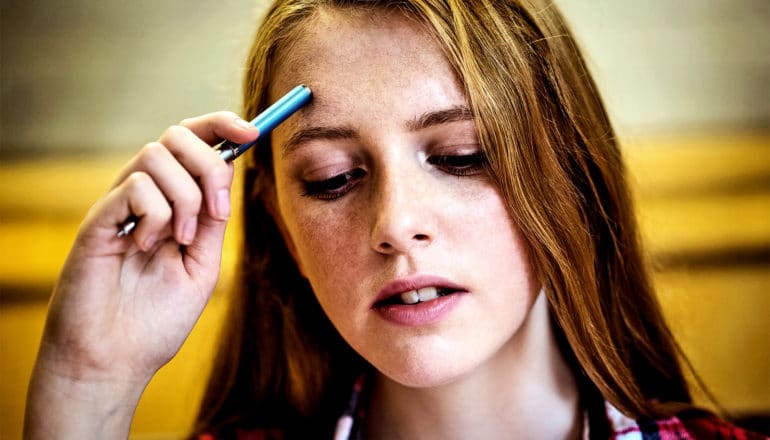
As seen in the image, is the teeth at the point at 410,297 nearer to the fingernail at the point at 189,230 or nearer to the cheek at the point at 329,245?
the cheek at the point at 329,245

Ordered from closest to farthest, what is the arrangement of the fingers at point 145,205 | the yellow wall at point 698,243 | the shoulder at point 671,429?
1. the fingers at point 145,205
2. the shoulder at point 671,429
3. the yellow wall at point 698,243

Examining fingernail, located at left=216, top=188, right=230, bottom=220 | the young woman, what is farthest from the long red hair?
fingernail, located at left=216, top=188, right=230, bottom=220

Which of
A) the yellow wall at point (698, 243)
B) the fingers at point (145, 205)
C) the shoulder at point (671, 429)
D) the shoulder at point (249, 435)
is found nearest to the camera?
the fingers at point (145, 205)

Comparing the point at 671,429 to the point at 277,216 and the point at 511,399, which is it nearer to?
the point at 511,399

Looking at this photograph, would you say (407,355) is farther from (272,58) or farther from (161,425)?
(161,425)

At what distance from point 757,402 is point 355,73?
0.93 meters

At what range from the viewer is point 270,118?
2.64ft

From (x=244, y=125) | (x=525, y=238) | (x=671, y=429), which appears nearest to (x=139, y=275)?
(x=244, y=125)

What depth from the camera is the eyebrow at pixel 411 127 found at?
79cm

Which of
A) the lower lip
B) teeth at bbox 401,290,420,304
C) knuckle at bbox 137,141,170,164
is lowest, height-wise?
the lower lip

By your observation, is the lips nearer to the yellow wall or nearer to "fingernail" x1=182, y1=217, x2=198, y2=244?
"fingernail" x1=182, y1=217, x2=198, y2=244

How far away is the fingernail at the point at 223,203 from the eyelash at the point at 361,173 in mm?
113

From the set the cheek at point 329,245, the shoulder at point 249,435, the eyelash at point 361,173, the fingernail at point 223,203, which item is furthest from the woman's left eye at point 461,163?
the shoulder at point 249,435

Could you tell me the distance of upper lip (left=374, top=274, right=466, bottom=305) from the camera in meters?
0.79
